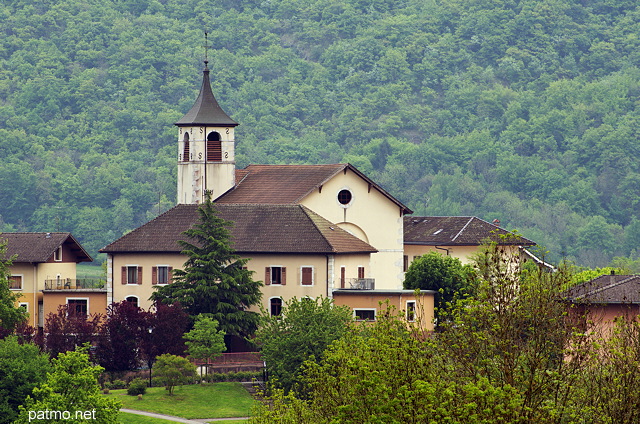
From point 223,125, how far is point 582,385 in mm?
67308

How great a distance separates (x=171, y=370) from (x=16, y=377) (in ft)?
37.3

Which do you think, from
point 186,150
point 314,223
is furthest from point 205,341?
point 186,150

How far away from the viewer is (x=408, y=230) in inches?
4555

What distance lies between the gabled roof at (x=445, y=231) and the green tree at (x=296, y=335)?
33.6 m

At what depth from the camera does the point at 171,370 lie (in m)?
76.0

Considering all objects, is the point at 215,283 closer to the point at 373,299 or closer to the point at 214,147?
the point at 373,299

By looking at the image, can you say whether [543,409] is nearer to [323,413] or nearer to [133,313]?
[323,413]

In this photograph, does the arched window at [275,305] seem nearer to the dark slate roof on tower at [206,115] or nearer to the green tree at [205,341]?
the green tree at [205,341]

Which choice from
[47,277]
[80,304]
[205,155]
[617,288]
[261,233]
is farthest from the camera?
[205,155]

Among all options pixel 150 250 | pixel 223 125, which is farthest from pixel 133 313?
pixel 223 125

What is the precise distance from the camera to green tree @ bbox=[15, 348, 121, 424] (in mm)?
57572

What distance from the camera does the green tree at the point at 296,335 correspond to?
73.2m

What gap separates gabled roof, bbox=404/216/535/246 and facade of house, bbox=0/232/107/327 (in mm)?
22311

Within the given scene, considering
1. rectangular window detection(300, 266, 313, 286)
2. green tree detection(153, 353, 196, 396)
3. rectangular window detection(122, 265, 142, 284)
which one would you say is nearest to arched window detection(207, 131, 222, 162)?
rectangular window detection(122, 265, 142, 284)
